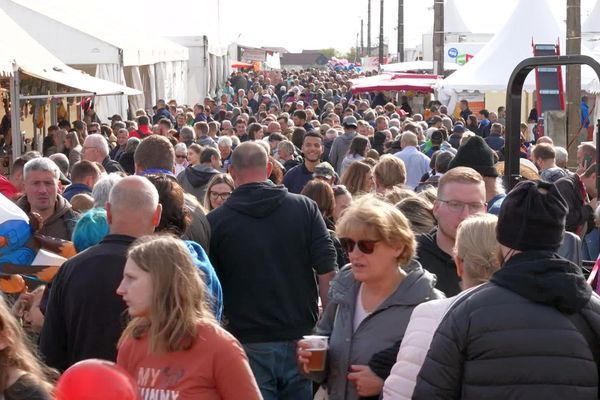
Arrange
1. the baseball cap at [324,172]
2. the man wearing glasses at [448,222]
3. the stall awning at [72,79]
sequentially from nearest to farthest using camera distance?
the man wearing glasses at [448,222] → the baseball cap at [324,172] → the stall awning at [72,79]

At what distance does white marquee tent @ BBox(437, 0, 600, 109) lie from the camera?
72.6 ft

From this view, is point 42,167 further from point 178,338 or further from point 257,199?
point 178,338

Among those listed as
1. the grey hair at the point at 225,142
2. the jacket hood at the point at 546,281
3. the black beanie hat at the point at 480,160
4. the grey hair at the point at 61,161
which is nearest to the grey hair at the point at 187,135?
the grey hair at the point at 225,142

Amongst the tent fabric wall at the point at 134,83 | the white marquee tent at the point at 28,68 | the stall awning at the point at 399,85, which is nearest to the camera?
the white marquee tent at the point at 28,68

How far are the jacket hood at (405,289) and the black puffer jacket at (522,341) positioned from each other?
897 millimetres

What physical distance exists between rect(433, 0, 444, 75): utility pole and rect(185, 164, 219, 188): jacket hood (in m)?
25.1

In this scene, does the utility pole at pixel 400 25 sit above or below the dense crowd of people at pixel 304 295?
above

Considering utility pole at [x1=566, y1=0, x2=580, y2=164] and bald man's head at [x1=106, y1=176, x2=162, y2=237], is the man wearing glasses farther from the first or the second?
utility pole at [x1=566, y1=0, x2=580, y2=164]

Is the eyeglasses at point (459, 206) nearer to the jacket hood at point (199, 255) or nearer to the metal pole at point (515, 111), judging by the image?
the metal pole at point (515, 111)

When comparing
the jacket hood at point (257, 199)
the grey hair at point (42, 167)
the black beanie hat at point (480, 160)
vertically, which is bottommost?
the jacket hood at point (257, 199)

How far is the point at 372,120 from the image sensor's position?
23234 millimetres

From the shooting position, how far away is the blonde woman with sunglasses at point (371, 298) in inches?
176

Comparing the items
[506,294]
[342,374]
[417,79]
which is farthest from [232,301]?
[417,79]

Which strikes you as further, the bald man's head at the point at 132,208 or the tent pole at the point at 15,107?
the tent pole at the point at 15,107
